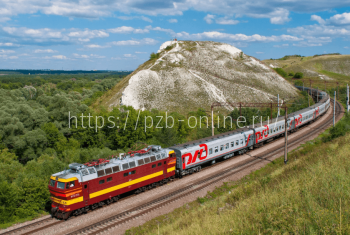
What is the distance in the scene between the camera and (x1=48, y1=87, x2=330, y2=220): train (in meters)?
19.9

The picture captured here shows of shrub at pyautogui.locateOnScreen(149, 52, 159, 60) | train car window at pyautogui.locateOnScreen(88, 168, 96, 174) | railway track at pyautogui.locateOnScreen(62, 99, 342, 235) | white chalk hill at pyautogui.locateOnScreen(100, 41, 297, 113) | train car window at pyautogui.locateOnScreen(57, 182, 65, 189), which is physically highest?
shrub at pyautogui.locateOnScreen(149, 52, 159, 60)

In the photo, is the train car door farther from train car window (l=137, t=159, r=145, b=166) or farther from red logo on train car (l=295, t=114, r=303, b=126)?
red logo on train car (l=295, t=114, r=303, b=126)

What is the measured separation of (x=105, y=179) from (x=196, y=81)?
7030cm

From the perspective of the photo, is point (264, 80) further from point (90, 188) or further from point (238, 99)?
point (90, 188)

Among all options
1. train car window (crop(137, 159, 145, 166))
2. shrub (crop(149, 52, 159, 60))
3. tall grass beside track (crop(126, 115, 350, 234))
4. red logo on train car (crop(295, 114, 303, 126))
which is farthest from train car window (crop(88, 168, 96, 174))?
shrub (crop(149, 52, 159, 60))

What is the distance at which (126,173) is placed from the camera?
23.2 meters

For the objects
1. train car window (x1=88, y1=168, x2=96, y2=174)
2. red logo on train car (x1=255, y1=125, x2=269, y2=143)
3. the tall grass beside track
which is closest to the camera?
the tall grass beside track

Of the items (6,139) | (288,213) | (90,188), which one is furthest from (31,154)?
(288,213)

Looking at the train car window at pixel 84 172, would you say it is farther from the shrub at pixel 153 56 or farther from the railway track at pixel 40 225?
the shrub at pixel 153 56

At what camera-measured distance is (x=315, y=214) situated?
10938 mm

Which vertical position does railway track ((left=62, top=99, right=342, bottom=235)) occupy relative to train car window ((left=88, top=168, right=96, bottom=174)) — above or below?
below

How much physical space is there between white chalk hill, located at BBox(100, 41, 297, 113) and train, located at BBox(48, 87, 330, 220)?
4304 cm

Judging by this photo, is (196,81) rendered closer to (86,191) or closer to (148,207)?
(148,207)

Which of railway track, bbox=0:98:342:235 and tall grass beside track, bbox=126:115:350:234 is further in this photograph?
railway track, bbox=0:98:342:235
